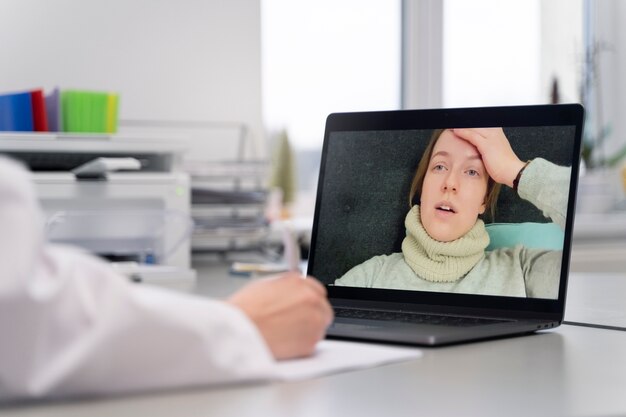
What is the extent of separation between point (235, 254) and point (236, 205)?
0.20m

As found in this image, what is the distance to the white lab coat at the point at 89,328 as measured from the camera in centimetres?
52

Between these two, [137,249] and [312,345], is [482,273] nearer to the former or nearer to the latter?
[312,345]

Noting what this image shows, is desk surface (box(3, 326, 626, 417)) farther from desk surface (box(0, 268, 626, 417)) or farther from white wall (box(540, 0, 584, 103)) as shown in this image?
white wall (box(540, 0, 584, 103))

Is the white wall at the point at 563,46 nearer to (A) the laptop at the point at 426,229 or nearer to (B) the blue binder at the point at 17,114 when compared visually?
(B) the blue binder at the point at 17,114

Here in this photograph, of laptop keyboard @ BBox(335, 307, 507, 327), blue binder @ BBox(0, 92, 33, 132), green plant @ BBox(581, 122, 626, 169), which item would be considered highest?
blue binder @ BBox(0, 92, 33, 132)

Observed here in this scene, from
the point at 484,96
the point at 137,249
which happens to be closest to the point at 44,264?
the point at 137,249

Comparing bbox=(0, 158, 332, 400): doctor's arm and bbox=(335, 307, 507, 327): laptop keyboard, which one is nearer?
bbox=(0, 158, 332, 400): doctor's arm

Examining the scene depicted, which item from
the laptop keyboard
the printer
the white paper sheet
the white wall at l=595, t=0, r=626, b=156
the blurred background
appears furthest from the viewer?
the white wall at l=595, t=0, r=626, b=156

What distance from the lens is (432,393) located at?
68cm

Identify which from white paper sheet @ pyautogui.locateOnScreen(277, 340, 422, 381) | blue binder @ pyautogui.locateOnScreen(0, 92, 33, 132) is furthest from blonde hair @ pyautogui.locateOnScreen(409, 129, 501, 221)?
blue binder @ pyautogui.locateOnScreen(0, 92, 33, 132)

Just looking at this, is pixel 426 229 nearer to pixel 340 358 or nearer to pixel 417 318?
pixel 417 318

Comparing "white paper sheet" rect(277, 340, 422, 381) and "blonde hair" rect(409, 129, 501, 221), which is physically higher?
"blonde hair" rect(409, 129, 501, 221)

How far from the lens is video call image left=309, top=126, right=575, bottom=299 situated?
101 centimetres

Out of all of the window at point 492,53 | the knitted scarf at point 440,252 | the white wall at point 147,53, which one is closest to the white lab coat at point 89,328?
the knitted scarf at point 440,252
